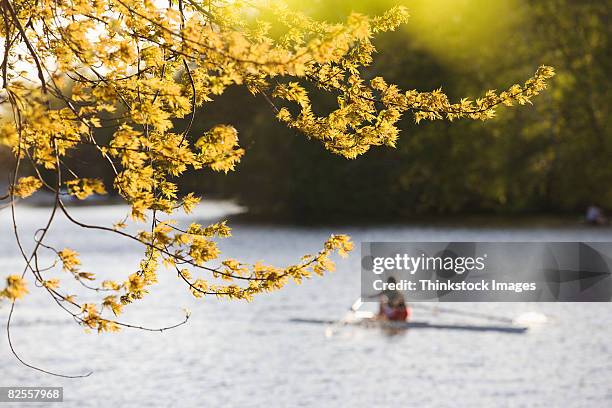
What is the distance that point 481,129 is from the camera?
210 feet

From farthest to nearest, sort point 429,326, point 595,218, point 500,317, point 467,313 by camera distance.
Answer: point 595,218
point 467,313
point 500,317
point 429,326

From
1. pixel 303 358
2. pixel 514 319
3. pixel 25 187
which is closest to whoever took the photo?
pixel 25 187

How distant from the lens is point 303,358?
29.7 meters

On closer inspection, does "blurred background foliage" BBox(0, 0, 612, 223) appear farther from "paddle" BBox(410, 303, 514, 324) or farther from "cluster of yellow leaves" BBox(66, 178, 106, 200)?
"cluster of yellow leaves" BBox(66, 178, 106, 200)

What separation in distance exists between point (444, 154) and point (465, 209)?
4193mm

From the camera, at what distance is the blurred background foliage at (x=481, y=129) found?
62219 millimetres

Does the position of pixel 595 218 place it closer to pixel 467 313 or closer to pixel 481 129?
pixel 481 129

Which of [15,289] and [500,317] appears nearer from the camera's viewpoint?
[15,289]

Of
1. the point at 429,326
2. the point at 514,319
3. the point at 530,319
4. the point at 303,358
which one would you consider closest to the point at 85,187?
the point at 303,358

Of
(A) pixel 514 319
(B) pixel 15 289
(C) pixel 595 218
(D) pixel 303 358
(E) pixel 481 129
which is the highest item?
(E) pixel 481 129

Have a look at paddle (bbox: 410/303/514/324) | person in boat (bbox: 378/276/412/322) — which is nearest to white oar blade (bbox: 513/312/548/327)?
paddle (bbox: 410/303/514/324)

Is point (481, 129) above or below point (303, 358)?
above

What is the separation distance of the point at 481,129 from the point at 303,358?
1440 inches

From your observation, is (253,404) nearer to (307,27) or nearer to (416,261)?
(307,27)
